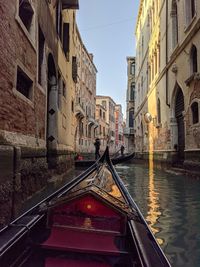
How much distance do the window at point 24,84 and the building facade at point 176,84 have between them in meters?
4.38

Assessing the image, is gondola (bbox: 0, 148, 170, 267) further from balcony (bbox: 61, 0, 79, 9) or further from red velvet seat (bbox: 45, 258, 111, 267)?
balcony (bbox: 61, 0, 79, 9)

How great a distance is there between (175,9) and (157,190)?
717cm

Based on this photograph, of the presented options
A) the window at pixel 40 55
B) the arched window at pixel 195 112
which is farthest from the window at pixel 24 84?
the arched window at pixel 195 112

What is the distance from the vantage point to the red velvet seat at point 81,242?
1661 millimetres

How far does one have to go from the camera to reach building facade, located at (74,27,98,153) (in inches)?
872

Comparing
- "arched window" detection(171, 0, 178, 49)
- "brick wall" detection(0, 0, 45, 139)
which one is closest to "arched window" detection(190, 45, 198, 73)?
"arched window" detection(171, 0, 178, 49)

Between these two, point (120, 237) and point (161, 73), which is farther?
point (161, 73)

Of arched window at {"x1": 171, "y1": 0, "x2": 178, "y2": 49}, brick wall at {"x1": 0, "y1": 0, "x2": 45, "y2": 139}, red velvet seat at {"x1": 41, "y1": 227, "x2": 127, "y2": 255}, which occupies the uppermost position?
arched window at {"x1": 171, "y1": 0, "x2": 178, "y2": 49}

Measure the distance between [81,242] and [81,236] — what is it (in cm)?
9

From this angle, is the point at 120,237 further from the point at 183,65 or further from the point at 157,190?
the point at 183,65

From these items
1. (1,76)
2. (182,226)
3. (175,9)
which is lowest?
(182,226)

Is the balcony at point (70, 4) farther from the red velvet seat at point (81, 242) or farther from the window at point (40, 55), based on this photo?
the red velvet seat at point (81, 242)

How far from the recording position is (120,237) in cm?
188

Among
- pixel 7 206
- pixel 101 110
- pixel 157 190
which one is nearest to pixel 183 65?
pixel 157 190
